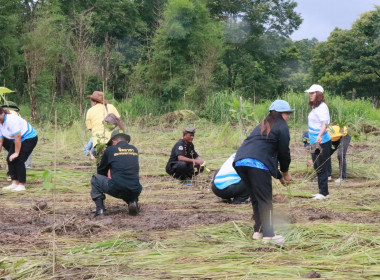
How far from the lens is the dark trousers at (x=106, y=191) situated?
235 inches

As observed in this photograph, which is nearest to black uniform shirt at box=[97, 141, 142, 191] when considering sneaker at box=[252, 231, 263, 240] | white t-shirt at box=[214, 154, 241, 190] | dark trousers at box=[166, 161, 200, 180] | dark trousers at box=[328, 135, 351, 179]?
white t-shirt at box=[214, 154, 241, 190]

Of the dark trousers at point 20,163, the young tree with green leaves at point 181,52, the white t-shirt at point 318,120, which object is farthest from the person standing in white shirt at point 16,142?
the young tree with green leaves at point 181,52

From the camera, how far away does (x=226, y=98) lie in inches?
708

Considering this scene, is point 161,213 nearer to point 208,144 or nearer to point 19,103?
point 208,144

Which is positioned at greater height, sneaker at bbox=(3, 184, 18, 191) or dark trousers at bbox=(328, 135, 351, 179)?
dark trousers at bbox=(328, 135, 351, 179)

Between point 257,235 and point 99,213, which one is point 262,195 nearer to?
point 257,235

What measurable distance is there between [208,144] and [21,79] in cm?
1407

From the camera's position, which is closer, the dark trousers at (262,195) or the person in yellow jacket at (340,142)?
the dark trousers at (262,195)

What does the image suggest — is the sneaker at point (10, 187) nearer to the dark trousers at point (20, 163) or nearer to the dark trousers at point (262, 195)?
the dark trousers at point (20, 163)

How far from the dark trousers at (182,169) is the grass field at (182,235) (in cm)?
21

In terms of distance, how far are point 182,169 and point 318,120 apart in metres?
2.20

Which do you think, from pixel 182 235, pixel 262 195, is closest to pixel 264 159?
pixel 262 195

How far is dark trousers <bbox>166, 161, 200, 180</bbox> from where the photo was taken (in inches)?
326

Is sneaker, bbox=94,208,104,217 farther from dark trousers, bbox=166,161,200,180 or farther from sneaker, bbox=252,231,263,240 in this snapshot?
dark trousers, bbox=166,161,200,180
